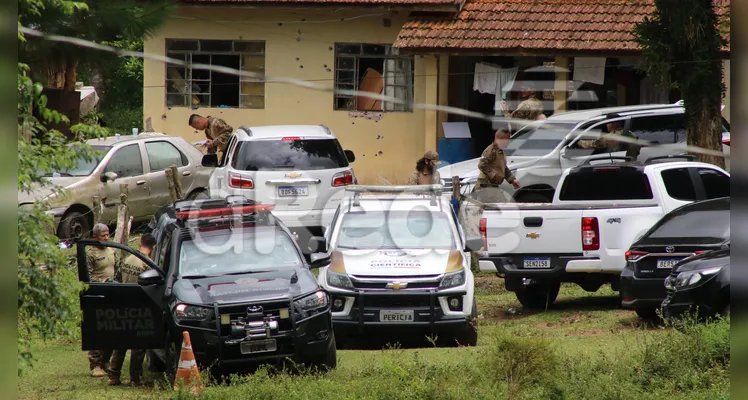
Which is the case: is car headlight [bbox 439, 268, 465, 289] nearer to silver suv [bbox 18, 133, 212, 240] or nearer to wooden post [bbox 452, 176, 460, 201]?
wooden post [bbox 452, 176, 460, 201]

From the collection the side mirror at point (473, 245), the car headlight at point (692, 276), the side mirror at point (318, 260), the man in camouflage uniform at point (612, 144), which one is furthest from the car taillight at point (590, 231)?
the man in camouflage uniform at point (612, 144)

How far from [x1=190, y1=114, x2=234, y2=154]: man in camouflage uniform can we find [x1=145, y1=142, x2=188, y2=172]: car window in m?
0.94

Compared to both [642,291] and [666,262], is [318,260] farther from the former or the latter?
[666,262]

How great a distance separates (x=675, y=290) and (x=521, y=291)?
3.54 m

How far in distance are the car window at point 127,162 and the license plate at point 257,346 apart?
9.75 m

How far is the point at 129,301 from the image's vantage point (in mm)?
10195

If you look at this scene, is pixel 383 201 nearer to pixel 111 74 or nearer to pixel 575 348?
pixel 575 348

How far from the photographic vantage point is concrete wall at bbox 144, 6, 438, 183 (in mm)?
24297

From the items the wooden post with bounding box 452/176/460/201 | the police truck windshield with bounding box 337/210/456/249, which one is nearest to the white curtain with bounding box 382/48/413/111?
the wooden post with bounding box 452/176/460/201

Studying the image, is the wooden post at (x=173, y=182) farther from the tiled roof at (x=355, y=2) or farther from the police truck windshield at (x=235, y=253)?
the police truck windshield at (x=235, y=253)

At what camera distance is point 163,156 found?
64.6 ft

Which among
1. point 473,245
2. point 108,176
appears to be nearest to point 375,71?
point 108,176

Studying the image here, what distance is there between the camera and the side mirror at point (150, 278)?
10.3 metres

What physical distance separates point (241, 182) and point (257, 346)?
6567mm
